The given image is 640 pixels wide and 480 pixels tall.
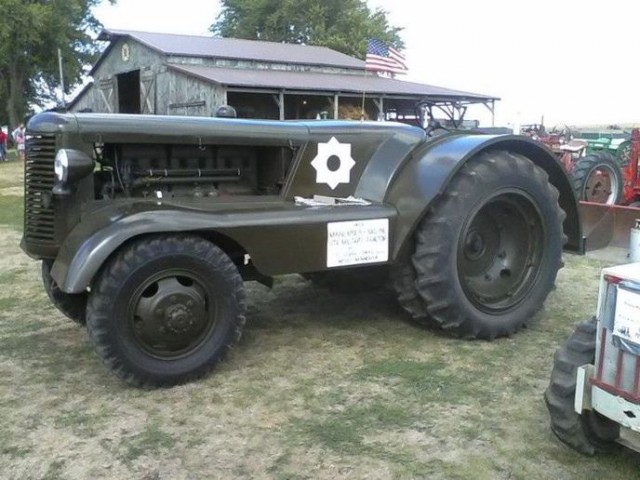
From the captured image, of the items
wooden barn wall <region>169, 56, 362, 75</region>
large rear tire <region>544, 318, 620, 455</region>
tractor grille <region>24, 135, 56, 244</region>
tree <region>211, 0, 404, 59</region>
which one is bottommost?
large rear tire <region>544, 318, 620, 455</region>

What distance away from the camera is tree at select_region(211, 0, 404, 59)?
45312 mm

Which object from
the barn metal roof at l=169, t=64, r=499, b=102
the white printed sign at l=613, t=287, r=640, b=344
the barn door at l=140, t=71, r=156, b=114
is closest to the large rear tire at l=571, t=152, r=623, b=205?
the white printed sign at l=613, t=287, r=640, b=344

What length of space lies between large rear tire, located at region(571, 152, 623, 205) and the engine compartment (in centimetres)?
658

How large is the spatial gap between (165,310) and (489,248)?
7.69 ft

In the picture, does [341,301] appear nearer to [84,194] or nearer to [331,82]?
[84,194]

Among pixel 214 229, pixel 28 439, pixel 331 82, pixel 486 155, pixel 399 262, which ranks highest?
pixel 331 82

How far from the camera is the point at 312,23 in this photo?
1857 inches

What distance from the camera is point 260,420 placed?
127 inches

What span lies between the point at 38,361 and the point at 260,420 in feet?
5.33

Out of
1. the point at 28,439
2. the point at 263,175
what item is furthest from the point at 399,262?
the point at 28,439

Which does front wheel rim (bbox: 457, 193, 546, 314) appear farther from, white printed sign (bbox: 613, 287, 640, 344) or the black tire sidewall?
white printed sign (bbox: 613, 287, 640, 344)

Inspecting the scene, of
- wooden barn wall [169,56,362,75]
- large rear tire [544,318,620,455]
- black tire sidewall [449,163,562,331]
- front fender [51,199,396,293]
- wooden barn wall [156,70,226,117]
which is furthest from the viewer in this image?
wooden barn wall [169,56,362,75]

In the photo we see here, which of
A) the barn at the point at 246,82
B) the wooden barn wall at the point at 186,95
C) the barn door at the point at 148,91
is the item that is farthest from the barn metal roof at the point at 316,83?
the barn door at the point at 148,91

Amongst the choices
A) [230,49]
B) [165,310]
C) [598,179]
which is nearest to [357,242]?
[165,310]
